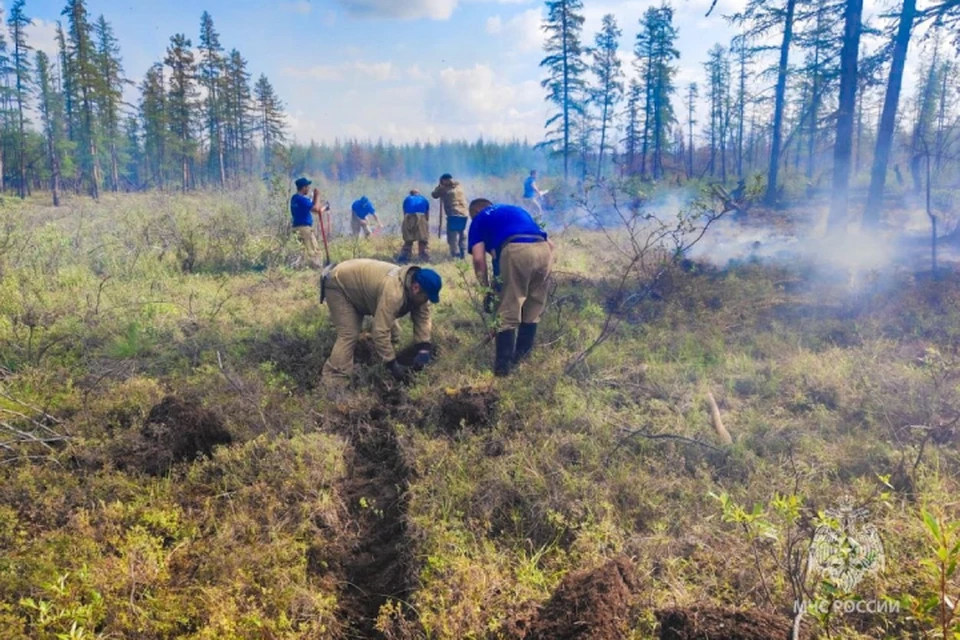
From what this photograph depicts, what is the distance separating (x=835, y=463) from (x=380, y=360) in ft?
12.5

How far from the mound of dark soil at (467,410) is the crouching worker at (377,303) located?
0.92 m

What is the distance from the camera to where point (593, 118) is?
2769cm

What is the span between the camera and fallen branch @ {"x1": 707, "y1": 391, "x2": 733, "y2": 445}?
3.74 metres

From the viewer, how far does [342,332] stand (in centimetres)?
510

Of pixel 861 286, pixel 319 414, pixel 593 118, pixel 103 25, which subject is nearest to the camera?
pixel 319 414

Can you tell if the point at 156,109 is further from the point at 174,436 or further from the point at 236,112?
the point at 174,436

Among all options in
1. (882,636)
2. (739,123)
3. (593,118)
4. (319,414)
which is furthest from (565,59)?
(882,636)

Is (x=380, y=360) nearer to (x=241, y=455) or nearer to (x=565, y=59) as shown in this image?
(x=241, y=455)

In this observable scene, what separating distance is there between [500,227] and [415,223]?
193 inches

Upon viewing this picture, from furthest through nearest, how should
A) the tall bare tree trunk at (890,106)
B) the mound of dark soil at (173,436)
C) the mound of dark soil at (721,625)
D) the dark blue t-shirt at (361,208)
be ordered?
the dark blue t-shirt at (361,208) → the tall bare tree trunk at (890,106) → the mound of dark soil at (173,436) → the mound of dark soil at (721,625)

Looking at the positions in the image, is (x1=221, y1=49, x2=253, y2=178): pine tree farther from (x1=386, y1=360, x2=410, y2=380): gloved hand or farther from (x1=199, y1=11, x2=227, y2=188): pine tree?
(x1=386, y1=360, x2=410, y2=380): gloved hand

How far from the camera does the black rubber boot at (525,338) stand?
17.2 feet

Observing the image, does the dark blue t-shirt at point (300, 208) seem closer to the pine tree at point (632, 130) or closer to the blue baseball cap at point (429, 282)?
the blue baseball cap at point (429, 282)

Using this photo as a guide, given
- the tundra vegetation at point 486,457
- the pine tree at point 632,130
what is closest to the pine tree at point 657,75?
the pine tree at point 632,130
